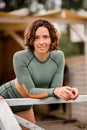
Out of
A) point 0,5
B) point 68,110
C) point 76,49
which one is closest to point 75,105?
point 68,110

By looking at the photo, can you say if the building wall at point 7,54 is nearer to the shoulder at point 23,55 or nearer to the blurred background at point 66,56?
the blurred background at point 66,56

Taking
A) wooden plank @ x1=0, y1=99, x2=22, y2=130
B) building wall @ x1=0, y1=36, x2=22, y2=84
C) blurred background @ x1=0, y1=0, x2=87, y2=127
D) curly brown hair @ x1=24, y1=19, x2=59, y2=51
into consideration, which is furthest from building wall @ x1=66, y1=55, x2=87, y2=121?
wooden plank @ x1=0, y1=99, x2=22, y2=130

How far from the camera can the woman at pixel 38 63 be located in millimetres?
2062

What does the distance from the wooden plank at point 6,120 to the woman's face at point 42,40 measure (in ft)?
1.38

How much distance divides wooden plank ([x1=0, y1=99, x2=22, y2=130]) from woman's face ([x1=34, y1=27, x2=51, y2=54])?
1.38 feet

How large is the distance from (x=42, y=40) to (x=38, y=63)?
0.53 feet

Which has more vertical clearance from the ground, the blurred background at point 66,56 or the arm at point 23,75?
the arm at point 23,75

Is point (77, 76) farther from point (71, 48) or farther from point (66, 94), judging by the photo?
point (71, 48)

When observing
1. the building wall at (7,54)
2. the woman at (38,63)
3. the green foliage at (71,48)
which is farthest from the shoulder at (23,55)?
the green foliage at (71,48)

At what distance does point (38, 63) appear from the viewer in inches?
84.9

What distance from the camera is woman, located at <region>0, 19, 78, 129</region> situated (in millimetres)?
2062

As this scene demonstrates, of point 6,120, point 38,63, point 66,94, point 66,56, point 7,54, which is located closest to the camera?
point 6,120

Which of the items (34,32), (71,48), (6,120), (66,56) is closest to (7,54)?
(66,56)

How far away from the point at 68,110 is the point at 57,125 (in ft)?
20.9
